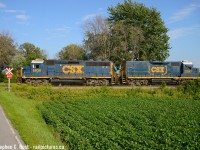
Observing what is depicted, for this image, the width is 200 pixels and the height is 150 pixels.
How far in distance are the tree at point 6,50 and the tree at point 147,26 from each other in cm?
2215

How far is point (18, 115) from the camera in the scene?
17.6 meters

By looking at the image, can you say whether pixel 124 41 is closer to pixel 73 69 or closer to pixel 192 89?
pixel 73 69

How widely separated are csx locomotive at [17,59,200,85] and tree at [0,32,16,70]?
75.0ft

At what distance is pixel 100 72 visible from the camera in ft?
138

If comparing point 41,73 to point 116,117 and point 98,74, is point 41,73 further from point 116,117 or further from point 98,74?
point 116,117

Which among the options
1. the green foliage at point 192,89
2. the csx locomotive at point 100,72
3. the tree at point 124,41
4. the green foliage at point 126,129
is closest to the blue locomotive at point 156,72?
the csx locomotive at point 100,72

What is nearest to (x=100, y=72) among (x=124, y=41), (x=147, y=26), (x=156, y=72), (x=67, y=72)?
(x=67, y=72)

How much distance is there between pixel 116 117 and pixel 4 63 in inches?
2082

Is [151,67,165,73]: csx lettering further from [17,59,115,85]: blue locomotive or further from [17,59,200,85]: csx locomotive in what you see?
[17,59,115,85]: blue locomotive

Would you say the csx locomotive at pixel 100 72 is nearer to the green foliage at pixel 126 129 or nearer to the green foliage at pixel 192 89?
the green foliage at pixel 192 89

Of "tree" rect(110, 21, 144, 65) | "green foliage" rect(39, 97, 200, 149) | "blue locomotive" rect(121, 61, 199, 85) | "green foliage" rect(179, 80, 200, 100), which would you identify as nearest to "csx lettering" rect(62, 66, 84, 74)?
"blue locomotive" rect(121, 61, 199, 85)

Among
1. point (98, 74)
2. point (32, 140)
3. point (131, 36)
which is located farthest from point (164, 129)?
point (131, 36)

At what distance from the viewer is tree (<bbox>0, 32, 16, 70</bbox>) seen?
63781 millimetres

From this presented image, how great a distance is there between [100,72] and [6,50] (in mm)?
30124
